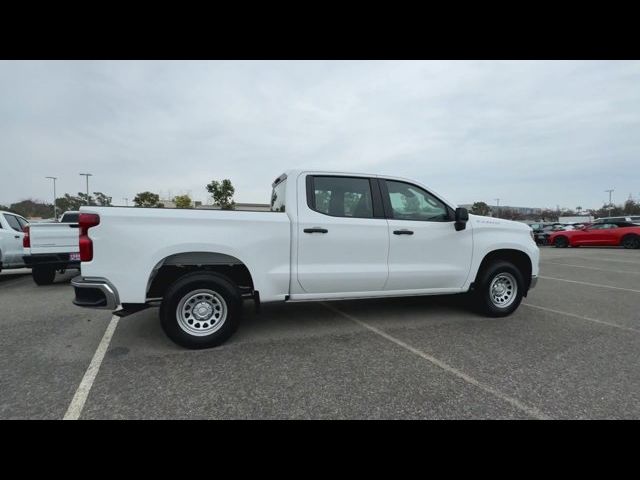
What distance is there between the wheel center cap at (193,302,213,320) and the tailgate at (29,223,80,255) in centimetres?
497

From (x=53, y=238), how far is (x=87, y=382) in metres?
5.57

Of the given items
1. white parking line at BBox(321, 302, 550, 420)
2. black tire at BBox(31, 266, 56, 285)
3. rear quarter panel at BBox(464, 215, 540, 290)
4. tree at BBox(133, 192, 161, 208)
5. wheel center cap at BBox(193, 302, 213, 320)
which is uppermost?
tree at BBox(133, 192, 161, 208)

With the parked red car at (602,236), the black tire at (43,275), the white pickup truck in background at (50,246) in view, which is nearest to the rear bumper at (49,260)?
the white pickup truck in background at (50,246)

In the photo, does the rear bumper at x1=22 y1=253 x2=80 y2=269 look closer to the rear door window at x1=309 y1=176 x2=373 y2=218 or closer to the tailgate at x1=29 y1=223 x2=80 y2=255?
the tailgate at x1=29 y1=223 x2=80 y2=255

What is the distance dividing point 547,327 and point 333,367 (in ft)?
10.5

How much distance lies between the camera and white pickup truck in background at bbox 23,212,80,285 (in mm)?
6574

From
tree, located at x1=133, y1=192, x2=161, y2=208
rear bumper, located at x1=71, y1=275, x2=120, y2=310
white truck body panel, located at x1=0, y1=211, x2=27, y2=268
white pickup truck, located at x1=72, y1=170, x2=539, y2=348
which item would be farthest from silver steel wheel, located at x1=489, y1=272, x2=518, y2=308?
tree, located at x1=133, y1=192, x2=161, y2=208

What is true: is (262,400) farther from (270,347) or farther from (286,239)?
(286,239)

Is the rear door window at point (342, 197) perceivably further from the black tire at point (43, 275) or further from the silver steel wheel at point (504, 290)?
the black tire at point (43, 275)

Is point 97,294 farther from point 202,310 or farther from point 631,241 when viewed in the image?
point 631,241

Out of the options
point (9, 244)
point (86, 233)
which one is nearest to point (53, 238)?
point (9, 244)

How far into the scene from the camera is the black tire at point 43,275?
6973 millimetres
